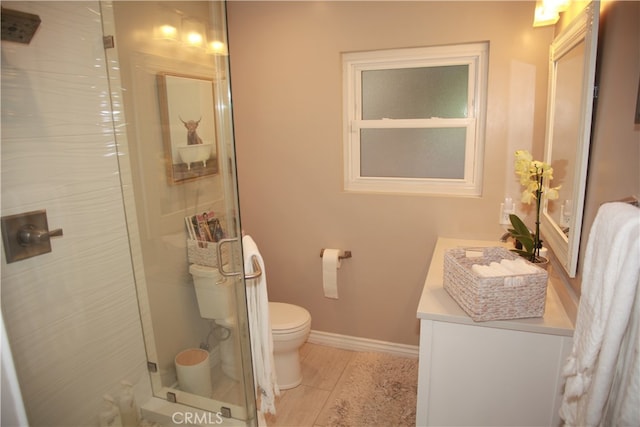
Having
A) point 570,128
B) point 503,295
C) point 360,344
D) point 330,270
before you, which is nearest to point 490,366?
point 503,295

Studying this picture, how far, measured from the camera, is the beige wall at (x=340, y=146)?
2.26m

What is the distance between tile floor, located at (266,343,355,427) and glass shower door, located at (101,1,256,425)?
50 cm

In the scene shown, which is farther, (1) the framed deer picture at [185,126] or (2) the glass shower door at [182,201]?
(1) the framed deer picture at [185,126]

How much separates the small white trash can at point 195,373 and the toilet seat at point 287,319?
1.46ft

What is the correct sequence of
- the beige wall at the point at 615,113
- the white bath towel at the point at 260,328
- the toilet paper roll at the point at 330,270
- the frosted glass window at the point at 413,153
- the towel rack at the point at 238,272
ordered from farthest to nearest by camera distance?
the toilet paper roll at the point at 330,270 → the frosted glass window at the point at 413,153 → the white bath towel at the point at 260,328 → the towel rack at the point at 238,272 → the beige wall at the point at 615,113

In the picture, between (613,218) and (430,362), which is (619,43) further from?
(430,362)

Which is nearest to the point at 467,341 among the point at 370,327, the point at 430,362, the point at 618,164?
the point at 430,362

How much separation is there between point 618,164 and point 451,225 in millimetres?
1410

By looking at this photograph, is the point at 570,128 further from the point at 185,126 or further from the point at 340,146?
the point at 185,126

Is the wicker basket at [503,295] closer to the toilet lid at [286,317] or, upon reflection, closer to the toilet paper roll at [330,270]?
the toilet lid at [286,317]

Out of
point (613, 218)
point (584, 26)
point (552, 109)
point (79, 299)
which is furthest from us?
point (552, 109)

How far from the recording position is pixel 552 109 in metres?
1.90

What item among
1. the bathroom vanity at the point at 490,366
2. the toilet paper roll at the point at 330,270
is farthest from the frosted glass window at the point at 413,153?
the bathroom vanity at the point at 490,366

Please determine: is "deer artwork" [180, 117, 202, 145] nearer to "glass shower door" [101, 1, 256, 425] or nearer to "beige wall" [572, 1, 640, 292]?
"glass shower door" [101, 1, 256, 425]
